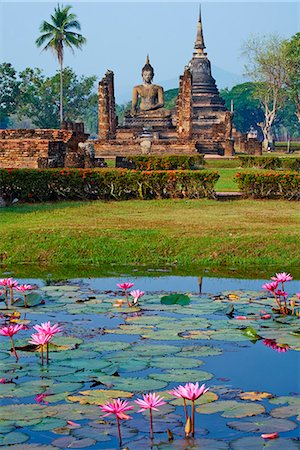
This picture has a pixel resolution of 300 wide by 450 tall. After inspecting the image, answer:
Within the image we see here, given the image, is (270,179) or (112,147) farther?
(112,147)

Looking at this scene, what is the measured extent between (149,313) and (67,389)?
6.87 ft

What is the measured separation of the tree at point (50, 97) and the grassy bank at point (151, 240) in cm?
3750

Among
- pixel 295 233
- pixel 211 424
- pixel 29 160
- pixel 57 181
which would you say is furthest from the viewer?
pixel 29 160

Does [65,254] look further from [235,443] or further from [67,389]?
[235,443]

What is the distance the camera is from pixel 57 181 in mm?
14328

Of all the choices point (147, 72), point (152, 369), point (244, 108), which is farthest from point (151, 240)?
point (244, 108)

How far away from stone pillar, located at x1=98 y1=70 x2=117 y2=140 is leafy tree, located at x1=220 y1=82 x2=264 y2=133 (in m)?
36.3

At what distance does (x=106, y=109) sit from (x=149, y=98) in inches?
104

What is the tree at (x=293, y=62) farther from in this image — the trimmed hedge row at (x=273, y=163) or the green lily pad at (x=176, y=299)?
the green lily pad at (x=176, y=299)

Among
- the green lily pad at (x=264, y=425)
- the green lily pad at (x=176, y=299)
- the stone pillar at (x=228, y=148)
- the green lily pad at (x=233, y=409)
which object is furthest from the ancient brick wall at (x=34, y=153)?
the stone pillar at (x=228, y=148)

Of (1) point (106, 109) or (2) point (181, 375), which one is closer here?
(2) point (181, 375)

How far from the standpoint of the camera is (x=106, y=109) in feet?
114

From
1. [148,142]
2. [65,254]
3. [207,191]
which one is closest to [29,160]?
[207,191]

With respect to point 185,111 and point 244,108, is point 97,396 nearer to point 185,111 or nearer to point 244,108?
point 185,111
